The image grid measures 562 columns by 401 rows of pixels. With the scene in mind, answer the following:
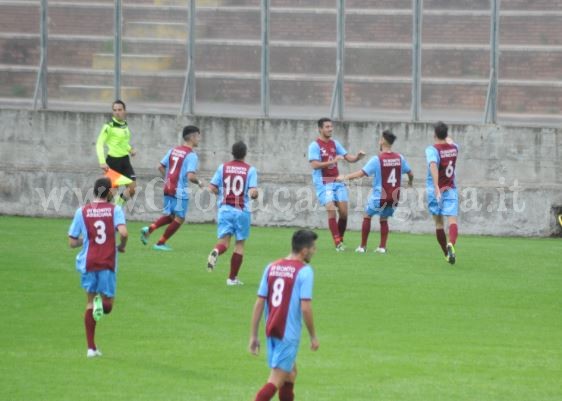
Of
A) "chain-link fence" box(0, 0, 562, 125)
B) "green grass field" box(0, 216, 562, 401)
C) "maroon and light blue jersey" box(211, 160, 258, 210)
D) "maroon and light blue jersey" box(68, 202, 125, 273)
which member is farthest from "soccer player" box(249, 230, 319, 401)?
"chain-link fence" box(0, 0, 562, 125)

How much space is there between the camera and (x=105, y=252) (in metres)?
13.9

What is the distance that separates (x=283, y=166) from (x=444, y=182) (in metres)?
6.58

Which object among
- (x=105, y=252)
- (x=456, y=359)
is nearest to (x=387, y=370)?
(x=456, y=359)

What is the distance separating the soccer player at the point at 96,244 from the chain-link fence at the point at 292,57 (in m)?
13.6

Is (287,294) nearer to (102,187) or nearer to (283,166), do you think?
(102,187)

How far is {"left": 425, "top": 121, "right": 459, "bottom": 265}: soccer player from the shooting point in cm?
2075

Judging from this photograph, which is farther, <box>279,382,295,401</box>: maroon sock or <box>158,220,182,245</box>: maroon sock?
<box>158,220,182,245</box>: maroon sock

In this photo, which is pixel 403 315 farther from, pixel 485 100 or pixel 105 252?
pixel 485 100

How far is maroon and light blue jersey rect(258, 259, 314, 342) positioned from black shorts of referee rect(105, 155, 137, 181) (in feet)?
46.7

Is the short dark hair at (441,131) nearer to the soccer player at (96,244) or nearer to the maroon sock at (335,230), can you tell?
the maroon sock at (335,230)

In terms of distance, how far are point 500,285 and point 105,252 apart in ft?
24.4

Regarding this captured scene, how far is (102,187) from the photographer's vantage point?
1375 centimetres

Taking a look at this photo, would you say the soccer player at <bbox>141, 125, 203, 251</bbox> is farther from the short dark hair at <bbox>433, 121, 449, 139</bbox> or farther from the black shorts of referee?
the short dark hair at <bbox>433, 121, 449, 139</bbox>

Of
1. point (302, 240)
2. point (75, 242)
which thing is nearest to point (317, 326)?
point (75, 242)
